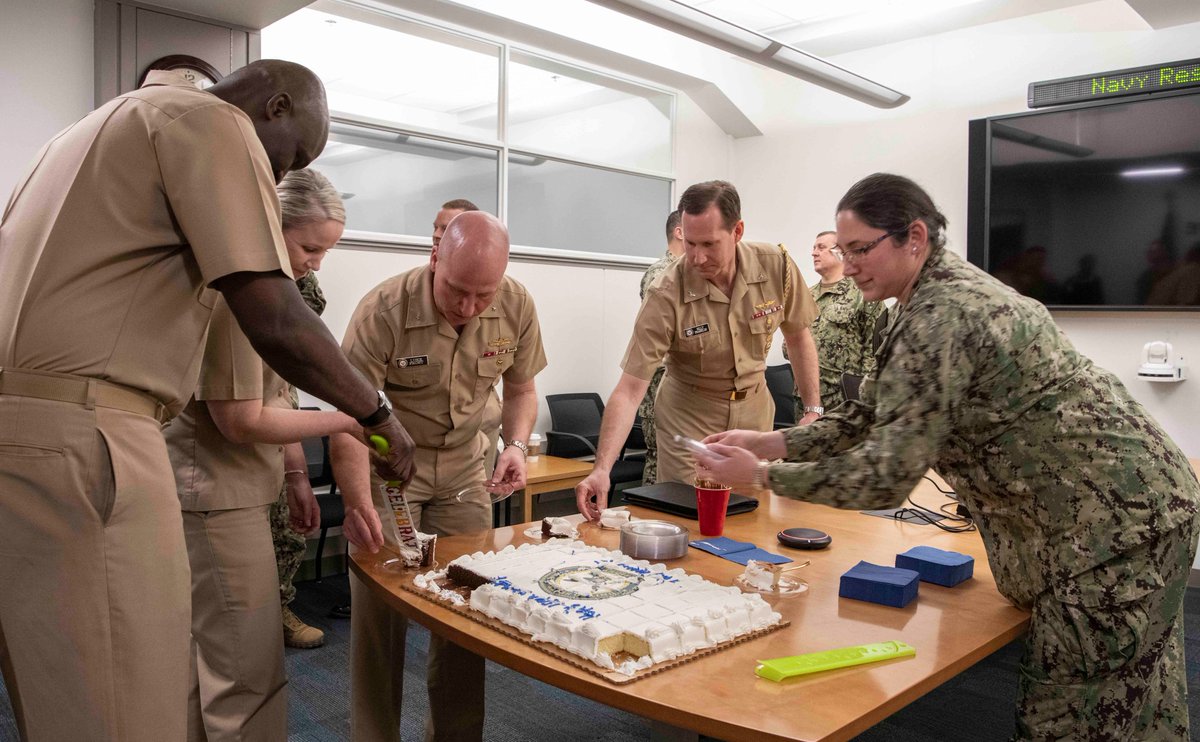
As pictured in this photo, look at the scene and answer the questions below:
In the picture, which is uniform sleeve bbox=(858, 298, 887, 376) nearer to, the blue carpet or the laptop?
the blue carpet

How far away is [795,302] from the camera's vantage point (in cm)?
312

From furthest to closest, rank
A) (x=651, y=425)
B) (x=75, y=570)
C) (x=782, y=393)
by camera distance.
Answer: (x=782, y=393) → (x=651, y=425) → (x=75, y=570)

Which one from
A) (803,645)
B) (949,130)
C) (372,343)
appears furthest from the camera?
(949,130)

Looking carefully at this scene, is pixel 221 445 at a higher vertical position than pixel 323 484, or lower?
higher

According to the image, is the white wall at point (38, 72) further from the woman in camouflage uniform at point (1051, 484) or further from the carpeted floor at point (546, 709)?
the woman in camouflage uniform at point (1051, 484)

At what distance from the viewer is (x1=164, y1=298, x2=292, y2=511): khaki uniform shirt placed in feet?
5.57

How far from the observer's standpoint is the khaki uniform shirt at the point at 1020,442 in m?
1.60

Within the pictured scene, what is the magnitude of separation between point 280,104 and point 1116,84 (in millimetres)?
5345

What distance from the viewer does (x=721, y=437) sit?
2.00 m

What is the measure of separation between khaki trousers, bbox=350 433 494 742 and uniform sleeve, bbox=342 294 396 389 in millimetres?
248

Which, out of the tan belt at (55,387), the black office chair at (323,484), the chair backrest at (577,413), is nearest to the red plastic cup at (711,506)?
the tan belt at (55,387)

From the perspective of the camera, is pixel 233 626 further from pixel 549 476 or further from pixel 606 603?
pixel 549 476

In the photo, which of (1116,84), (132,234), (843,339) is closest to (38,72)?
(132,234)

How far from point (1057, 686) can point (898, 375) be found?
64 centimetres
